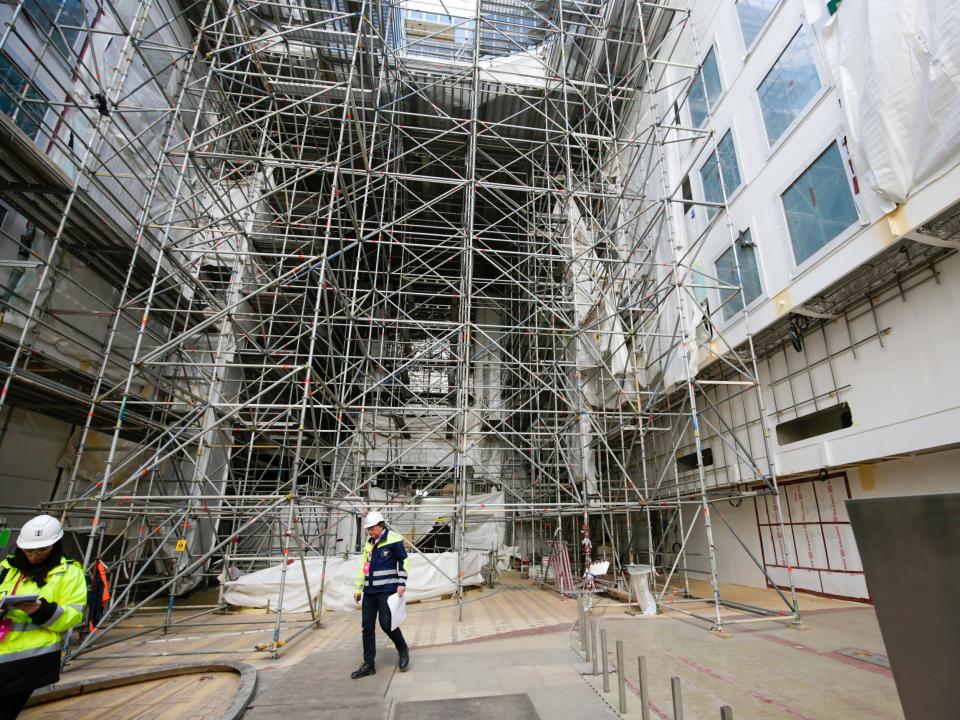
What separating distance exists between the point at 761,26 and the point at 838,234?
4910 mm

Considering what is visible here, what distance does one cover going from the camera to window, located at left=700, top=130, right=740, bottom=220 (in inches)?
390

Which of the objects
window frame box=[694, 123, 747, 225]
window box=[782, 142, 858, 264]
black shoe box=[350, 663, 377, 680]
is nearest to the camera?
black shoe box=[350, 663, 377, 680]

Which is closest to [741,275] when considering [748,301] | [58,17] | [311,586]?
[748,301]

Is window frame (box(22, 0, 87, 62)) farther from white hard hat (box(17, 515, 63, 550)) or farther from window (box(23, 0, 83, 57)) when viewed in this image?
white hard hat (box(17, 515, 63, 550))

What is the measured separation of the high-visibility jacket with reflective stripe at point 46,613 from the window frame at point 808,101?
10.5m

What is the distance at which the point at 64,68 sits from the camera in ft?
25.3

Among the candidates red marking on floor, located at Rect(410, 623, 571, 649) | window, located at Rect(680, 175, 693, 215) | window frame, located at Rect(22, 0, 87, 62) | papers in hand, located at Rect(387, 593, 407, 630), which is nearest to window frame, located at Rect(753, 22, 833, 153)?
window, located at Rect(680, 175, 693, 215)

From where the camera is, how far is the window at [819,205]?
278 inches

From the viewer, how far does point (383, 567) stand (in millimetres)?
4711

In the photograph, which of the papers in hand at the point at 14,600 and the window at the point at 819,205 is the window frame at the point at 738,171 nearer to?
the window at the point at 819,205

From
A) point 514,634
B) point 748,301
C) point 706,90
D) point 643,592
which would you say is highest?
point 706,90

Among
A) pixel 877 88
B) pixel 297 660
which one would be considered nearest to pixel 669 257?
pixel 877 88

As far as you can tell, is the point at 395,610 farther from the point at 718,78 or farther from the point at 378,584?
the point at 718,78

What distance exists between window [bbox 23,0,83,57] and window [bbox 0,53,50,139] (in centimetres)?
84
